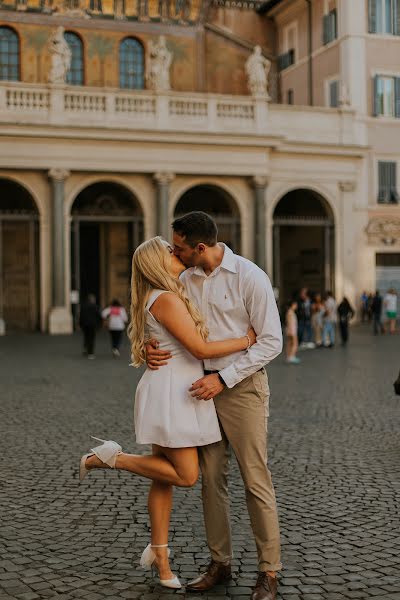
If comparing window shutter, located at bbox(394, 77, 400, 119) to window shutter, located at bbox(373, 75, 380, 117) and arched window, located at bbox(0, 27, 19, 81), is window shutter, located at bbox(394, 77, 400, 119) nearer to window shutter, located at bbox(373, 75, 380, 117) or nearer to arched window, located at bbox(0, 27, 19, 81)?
window shutter, located at bbox(373, 75, 380, 117)

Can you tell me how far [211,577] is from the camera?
468 cm

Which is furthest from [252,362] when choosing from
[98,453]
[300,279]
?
[300,279]

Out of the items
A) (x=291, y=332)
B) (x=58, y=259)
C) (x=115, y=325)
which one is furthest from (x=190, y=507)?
(x=58, y=259)

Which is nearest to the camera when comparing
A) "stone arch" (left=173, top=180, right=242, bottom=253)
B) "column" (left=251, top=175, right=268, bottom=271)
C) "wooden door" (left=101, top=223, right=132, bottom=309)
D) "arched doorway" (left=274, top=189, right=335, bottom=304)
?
"column" (left=251, top=175, right=268, bottom=271)

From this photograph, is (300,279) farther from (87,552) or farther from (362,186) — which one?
(87,552)

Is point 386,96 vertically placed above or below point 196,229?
above

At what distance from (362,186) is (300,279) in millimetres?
4698

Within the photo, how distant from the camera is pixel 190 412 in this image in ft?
14.9

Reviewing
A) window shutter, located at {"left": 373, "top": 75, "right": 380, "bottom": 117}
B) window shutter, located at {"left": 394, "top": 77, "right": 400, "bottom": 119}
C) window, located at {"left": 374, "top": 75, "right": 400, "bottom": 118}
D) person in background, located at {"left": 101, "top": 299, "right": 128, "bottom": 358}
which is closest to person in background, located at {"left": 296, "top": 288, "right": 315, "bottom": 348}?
person in background, located at {"left": 101, "top": 299, "right": 128, "bottom": 358}

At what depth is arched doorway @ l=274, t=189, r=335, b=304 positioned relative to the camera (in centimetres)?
3450

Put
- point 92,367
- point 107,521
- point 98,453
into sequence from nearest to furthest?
point 98,453 → point 107,521 → point 92,367

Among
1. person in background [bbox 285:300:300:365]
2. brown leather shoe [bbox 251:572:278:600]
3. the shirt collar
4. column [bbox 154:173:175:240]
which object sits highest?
column [bbox 154:173:175:240]

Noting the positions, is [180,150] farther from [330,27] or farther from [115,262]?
[330,27]

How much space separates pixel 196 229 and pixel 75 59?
33.2 m
